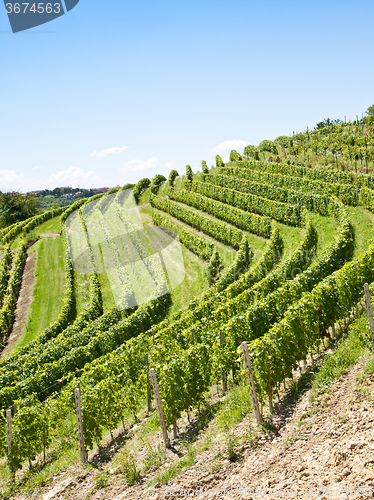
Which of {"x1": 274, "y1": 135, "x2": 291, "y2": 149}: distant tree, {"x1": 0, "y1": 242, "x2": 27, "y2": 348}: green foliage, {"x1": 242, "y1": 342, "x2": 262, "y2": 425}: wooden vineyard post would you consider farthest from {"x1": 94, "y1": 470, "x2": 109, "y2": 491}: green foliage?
{"x1": 274, "y1": 135, "x2": 291, "y2": 149}: distant tree

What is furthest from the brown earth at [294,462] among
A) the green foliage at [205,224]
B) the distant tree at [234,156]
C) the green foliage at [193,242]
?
the distant tree at [234,156]

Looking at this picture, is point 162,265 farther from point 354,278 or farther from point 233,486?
point 233,486

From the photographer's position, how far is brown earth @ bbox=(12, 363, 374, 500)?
621 centimetres

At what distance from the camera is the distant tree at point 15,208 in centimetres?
8138

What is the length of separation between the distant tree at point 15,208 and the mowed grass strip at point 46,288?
3374 cm

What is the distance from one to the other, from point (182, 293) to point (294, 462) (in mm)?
22185

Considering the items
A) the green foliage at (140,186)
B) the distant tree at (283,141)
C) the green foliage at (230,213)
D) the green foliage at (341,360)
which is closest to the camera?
the green foliage at (341,360)

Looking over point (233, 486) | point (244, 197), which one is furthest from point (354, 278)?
point (244, 197)

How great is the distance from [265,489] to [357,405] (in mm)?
2751

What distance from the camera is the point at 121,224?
45969mm

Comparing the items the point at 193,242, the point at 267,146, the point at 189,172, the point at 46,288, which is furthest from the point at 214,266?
the point at 267,146

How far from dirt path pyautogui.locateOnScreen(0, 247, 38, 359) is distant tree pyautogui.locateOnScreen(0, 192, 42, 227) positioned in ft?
122

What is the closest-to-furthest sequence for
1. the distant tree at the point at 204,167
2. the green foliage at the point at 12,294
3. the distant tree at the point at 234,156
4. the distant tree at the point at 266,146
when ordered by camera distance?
the green foliage at the point at 12,294 → the distant tree at the point at 204,167 → the distant tree at the point at 234,156 → the distant tree at the point at 266,146

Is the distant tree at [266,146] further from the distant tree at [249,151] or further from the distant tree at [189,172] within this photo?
the distant tree at [189,172]
